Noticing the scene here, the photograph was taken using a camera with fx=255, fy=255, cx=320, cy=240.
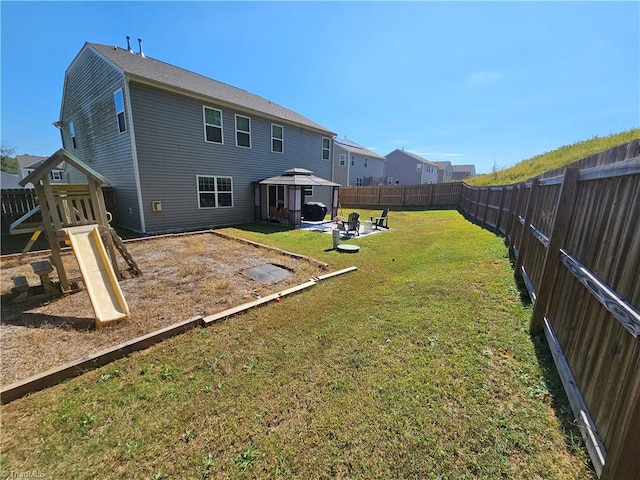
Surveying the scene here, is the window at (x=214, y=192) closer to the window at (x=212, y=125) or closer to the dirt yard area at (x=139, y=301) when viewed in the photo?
the window at (x=212, y=125)

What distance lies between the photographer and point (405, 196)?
2119cm

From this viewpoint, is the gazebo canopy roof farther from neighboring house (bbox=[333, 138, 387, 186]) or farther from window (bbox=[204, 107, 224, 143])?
neighboring house (bbox=[333, 138, 387, 186])

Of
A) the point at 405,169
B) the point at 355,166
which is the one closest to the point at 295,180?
the point at 355,166

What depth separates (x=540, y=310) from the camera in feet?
9.57

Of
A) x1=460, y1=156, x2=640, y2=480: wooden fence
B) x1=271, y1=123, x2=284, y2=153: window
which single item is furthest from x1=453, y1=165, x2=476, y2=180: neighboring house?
x1=460, y1=156, x2=640, y2=480: wooden fence

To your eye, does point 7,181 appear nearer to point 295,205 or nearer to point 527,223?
point 295,205

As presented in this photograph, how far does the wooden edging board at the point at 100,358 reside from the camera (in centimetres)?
235

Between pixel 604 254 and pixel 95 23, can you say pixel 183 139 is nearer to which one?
pixel 95 23

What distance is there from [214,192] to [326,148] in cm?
879

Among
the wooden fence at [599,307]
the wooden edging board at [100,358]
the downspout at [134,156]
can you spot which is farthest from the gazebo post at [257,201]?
the wooden fence at [599,307]

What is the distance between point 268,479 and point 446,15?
32.0 feet

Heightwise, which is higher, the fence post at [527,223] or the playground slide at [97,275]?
the fence post at [527,223]

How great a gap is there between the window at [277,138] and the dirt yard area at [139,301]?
8.09m

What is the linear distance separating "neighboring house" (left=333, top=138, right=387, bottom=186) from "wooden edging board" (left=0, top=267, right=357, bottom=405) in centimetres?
2314
